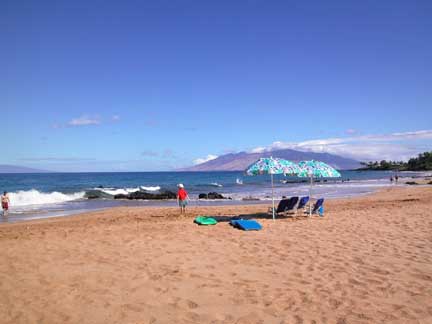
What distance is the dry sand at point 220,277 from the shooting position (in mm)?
4523

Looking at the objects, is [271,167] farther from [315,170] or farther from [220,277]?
[220,277]

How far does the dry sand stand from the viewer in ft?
14.8

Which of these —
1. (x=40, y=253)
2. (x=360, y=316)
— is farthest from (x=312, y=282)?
(x=40, y=253)

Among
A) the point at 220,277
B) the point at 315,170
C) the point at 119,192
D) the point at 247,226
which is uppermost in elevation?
the point at 315,170

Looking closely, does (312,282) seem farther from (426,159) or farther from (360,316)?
(426,159)

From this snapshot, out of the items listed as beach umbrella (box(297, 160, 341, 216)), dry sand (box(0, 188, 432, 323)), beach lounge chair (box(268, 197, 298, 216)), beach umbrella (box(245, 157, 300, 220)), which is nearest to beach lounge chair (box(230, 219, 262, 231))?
dry sand (box(0, 188, 432, 323))

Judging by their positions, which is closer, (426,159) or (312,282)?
(312,282)

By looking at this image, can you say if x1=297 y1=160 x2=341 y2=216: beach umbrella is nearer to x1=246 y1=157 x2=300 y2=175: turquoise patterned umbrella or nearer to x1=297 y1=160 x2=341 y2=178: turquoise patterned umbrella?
x1=297 y1=160 x2=341 y2=178: turquoise patterned umbrella

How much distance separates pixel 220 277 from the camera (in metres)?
5.92

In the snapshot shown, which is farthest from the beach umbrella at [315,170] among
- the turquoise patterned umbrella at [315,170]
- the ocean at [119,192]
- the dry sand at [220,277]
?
the ocean at [119,192]

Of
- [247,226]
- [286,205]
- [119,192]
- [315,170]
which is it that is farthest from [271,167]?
[119,192]

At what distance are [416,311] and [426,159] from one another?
426ft

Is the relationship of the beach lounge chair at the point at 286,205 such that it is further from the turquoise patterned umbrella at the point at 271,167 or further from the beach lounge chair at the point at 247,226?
the beach lounge chair at the point at 247,226

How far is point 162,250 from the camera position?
7910mm
